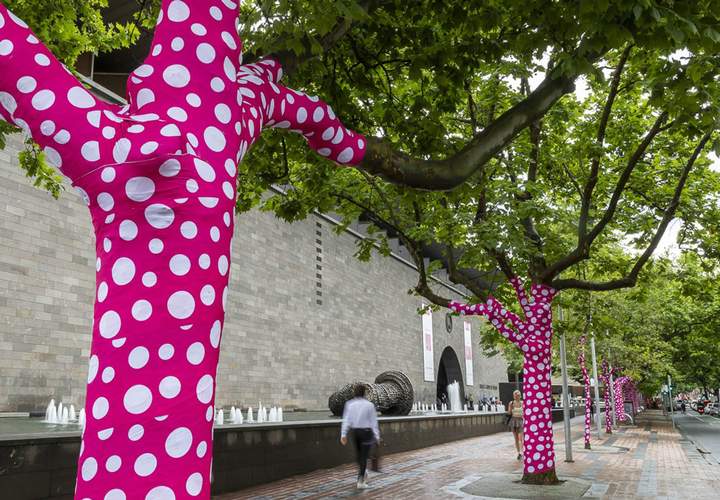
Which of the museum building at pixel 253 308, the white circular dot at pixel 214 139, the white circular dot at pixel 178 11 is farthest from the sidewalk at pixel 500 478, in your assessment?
the white circular dot at pixel 178 11

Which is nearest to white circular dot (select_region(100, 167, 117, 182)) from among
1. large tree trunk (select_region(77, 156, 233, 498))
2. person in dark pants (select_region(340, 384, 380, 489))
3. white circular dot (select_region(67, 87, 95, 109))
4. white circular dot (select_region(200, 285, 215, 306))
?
large tree trunk (select_region(77, 156, 233, 498))

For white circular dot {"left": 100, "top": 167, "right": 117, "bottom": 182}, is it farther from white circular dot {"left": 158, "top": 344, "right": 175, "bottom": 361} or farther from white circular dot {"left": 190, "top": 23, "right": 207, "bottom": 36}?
white circular dot {"left": 190, "top": 23, "right": 207, "bottom": 36}

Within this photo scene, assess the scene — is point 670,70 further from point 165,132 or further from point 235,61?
point 165,132

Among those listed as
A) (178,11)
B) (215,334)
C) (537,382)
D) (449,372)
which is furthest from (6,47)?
(449,372)

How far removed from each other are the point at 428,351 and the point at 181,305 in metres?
38.9

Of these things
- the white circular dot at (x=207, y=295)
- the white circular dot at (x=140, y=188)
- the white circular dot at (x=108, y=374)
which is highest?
the white circular dot at (x=140, y=188)

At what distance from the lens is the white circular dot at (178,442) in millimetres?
2574

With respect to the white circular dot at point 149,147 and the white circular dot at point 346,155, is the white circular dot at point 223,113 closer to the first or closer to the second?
the white circular dot at point 149,147

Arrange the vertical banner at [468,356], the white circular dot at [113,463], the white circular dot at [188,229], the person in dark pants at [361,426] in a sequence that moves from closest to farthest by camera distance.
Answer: the white circular dot at [113,463]
the white circular dot at [188,229]
the person in dark pants at [361,426]
the vertical banner at [468,356]

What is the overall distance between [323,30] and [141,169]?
2417 millimetres

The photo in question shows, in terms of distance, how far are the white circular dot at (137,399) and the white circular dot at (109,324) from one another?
0.24m

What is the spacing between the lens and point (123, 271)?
266cm

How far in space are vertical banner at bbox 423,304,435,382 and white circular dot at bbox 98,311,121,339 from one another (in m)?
37.5

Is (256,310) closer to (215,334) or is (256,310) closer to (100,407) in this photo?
(215,334)
